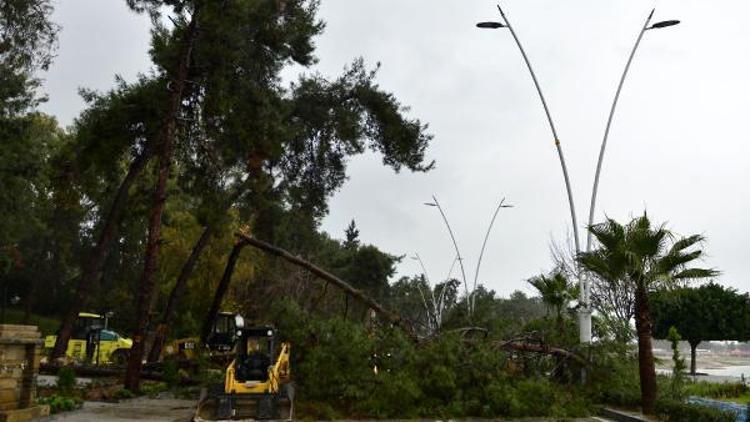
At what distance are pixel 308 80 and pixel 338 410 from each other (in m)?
14.8

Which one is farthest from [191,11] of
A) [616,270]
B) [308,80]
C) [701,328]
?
[701,328]

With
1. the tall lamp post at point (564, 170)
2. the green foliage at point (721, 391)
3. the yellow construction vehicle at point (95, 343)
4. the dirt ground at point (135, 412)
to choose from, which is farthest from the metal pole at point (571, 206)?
the yellow construction vehicle at point (95, 343)

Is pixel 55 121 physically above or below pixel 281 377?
above

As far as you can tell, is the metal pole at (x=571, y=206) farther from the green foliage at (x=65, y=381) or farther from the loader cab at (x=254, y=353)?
the green foliage at (x=65, y=381)

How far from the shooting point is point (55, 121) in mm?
50906

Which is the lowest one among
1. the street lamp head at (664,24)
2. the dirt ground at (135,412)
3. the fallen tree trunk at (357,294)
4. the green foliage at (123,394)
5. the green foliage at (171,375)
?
the dirt ground at (135,412)

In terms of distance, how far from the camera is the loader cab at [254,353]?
14984 mm

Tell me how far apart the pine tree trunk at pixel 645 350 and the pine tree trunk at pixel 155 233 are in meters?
13.3

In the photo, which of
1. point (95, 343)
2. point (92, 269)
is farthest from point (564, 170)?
point (95, 343)

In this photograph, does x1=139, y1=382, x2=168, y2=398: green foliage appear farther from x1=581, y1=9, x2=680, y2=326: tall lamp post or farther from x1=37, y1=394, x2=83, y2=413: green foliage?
x1=581, y1=9, x2=680, y2=326: tall lamp post

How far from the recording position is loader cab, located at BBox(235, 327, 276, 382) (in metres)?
15.0

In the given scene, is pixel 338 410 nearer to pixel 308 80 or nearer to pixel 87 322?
pixel 308 80

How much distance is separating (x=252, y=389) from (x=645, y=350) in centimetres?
895

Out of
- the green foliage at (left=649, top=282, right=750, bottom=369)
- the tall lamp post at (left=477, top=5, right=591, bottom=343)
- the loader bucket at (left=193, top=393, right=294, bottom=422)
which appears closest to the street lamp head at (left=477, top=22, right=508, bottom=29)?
the tall lamp post at (left=477, top=5, right=591, bottom=343)
